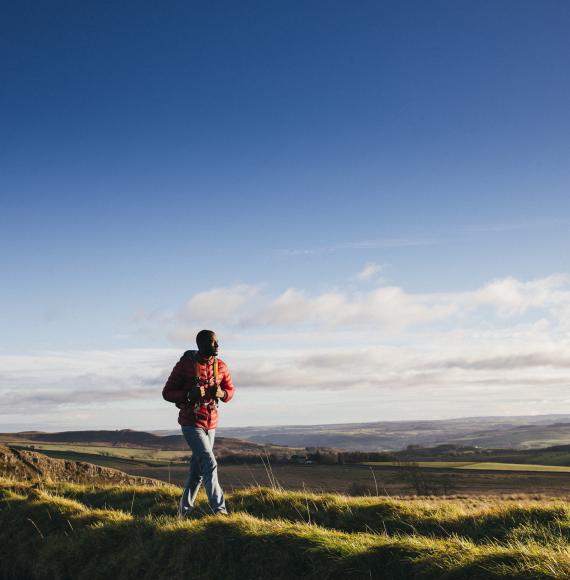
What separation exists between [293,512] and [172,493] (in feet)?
11.5

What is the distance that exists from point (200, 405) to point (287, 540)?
285 cm

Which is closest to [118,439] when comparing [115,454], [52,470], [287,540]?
[115,454]

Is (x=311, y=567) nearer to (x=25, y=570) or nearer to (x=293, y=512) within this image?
(x=293, y=512)

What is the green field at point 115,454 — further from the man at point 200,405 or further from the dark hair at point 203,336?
the dark hair at point 203,336

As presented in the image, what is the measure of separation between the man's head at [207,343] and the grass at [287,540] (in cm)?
246

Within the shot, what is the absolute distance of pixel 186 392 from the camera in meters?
8.96

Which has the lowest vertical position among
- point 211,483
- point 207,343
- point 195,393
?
point 211,483

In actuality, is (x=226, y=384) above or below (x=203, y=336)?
below

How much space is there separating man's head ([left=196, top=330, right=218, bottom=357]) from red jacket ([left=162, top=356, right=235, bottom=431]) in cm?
16

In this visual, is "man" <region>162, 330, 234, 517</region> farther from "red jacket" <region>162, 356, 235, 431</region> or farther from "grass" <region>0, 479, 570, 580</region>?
"grass" <region>0, 479, 570, 580</region>

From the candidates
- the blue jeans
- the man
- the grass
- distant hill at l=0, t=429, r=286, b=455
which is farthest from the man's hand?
distant hill at l=0, t=429, r=286, b=455

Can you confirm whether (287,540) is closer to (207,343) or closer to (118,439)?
(207,343)

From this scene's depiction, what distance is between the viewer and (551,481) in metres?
52.7

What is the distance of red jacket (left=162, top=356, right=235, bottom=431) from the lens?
8.93m
